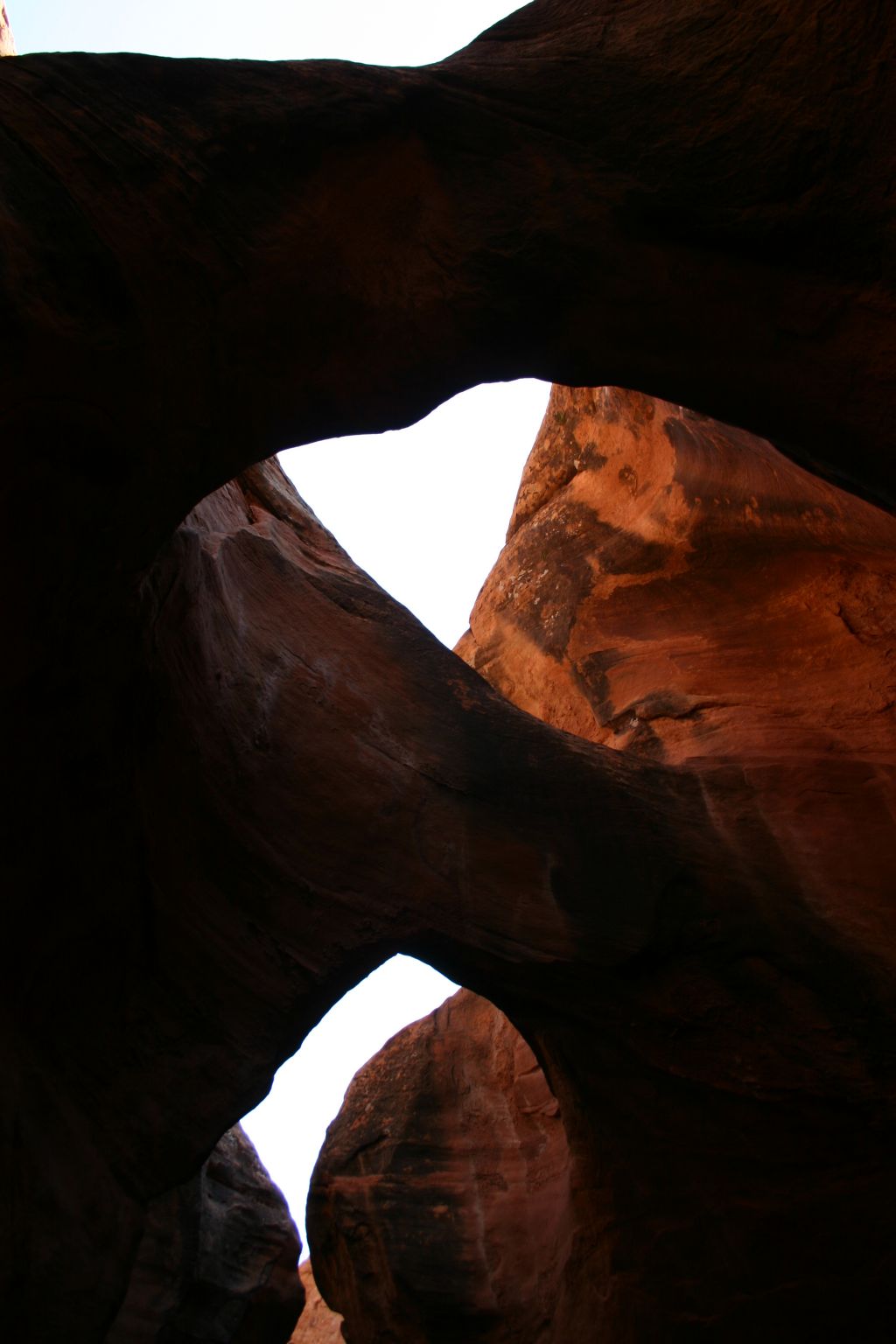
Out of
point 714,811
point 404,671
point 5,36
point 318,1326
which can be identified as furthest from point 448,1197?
point 5,36

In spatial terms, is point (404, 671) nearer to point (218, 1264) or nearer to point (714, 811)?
point (714, 811)

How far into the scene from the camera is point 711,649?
660cm

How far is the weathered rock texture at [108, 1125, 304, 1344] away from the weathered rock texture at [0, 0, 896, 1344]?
1062mm

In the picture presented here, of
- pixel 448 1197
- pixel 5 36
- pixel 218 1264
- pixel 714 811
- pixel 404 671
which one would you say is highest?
pixel 5 36

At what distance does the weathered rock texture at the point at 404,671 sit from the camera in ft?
11.1

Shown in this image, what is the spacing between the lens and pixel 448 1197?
6.29 meters

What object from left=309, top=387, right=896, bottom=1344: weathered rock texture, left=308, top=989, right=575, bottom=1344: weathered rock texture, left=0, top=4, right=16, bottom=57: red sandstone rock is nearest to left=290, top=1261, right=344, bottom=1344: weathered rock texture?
left=308, top=989, right=575, bottom=1344: weathered rock texture

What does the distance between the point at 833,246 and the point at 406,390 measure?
5.01 ft

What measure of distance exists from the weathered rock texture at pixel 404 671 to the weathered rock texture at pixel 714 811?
38 mm

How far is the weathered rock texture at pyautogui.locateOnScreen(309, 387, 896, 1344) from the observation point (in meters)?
4.72

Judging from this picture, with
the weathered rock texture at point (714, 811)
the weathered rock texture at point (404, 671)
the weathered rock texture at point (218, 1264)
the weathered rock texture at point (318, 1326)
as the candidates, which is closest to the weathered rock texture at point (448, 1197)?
the weathered rock texture at point (714, 811)

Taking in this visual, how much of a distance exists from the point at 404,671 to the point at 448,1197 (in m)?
3.09

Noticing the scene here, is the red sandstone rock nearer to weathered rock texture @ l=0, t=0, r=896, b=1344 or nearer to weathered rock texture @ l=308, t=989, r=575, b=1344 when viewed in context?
weathered rock texture @ l=0, t=0, r=896, b=1344

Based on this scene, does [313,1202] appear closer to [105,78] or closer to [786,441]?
[786,441]
